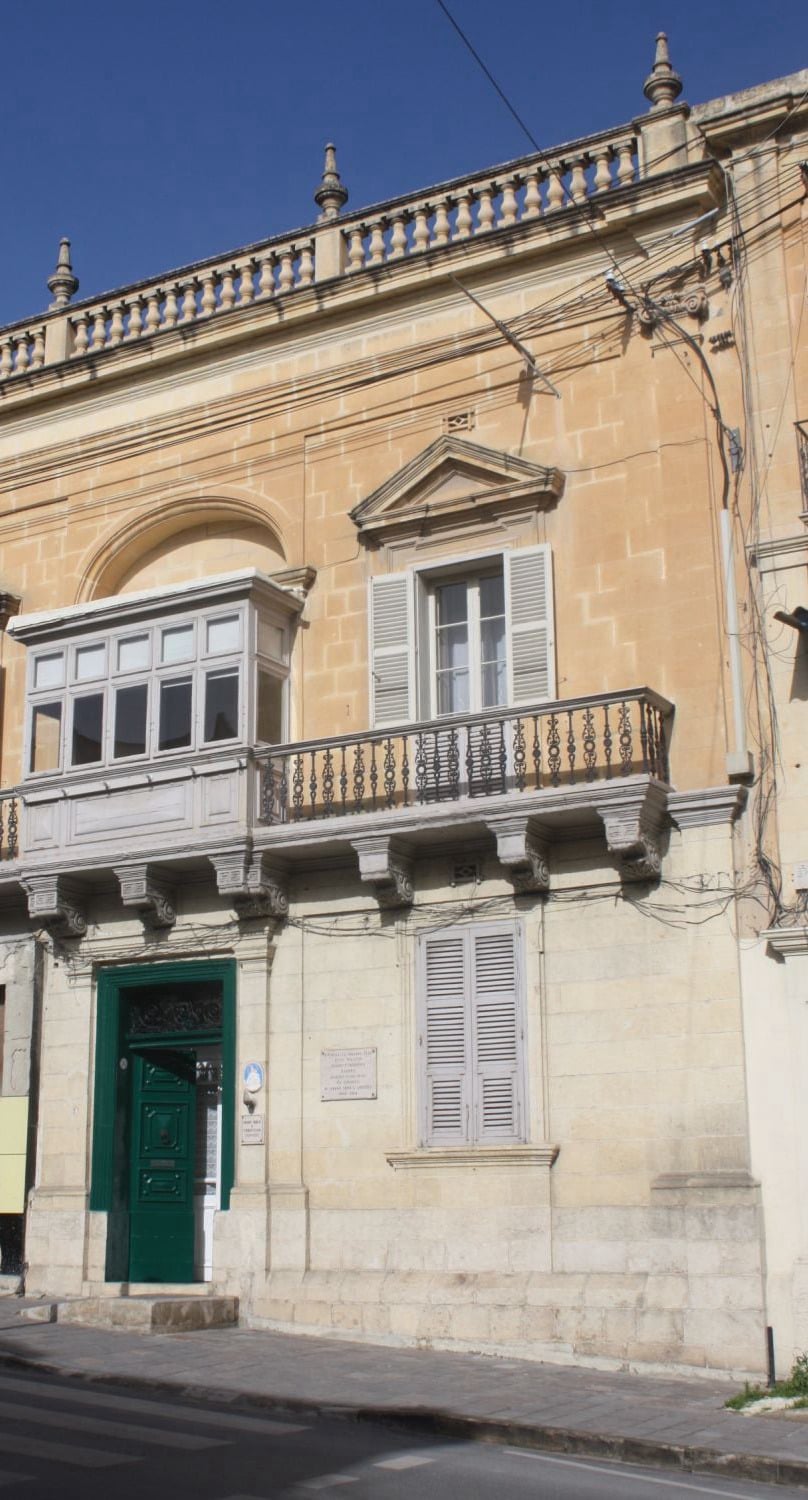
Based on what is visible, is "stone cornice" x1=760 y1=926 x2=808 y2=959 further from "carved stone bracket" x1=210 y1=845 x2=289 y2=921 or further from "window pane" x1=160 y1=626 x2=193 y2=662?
"window pane" x1=160 y1=626 x2=193 y2=662

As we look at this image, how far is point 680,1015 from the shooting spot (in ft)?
43.7

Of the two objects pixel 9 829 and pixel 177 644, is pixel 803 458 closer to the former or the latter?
pixel 177 644

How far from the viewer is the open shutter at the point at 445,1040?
14.2 metres

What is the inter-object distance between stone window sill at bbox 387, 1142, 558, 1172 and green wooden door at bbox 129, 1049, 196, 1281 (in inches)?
111

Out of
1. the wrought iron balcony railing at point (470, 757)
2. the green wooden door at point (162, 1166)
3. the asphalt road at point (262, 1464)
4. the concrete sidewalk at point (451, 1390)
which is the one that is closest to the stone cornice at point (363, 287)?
the wrought iron balcony railing at point (470, 757)

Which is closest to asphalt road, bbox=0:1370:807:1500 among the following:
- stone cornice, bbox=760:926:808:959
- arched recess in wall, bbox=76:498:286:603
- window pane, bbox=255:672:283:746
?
stone cornice, bbox=760:926:808:959

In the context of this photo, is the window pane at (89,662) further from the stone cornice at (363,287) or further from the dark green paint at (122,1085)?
the stone cornice at (363,287)

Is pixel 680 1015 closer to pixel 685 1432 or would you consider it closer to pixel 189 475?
pixel 685 1432

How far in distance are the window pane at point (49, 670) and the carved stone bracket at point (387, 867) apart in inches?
161

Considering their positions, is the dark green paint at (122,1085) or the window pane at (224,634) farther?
the window pane at (224,634)

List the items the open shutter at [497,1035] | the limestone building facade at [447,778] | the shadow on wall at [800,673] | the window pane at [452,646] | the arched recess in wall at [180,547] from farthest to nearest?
the arched recess in wall at [180,547], the window pane at [452,646], the open shutter at [497,1035], the shadow on wall at [800,673], the limestone building facade at [447,778]

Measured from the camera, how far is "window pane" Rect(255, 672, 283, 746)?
1570 centimetres

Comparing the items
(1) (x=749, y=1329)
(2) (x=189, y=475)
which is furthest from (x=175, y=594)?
(1) (x=749, y=1329)

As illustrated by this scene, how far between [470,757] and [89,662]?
4.47 metres
